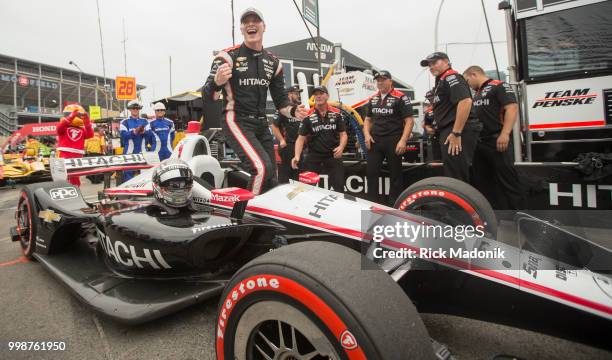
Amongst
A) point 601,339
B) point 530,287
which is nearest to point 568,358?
point 601,339

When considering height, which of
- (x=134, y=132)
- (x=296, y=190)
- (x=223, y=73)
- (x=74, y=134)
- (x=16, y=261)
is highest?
(x=134, y=132)

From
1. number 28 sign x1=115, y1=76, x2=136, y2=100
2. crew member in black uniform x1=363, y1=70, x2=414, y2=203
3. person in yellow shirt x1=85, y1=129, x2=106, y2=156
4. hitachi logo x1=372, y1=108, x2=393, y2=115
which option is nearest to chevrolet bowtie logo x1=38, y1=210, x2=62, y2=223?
crew member in black uniform x1=363, y1=70, x2=414, y2=203

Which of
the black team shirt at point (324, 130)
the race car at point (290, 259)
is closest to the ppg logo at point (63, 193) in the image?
the race car at point (290, 259)

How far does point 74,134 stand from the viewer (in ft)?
Result: 20.3

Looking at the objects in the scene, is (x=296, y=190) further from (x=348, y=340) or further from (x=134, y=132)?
(x=134, y=132)

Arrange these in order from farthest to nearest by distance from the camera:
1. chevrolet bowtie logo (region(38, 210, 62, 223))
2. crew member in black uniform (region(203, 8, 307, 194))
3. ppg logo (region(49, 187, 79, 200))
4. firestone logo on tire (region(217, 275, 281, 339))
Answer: ppg logo (region(49, 187, 79, 200)) < chevrolet bowtie logo (region(38, 210, 62, 223)) < crew member in black uniform (region(203, 8, 307, 194)) < firestone logo on tire (region(217, 275, 281, 339))

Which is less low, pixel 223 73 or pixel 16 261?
pixel 223 73

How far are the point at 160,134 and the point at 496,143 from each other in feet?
21.9

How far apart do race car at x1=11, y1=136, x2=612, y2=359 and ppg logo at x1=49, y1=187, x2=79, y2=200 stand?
1 cm

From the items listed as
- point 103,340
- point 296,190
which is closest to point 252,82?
point 296,190

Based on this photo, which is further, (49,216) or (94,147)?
(94,147)

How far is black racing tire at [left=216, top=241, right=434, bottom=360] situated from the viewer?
3.19ft

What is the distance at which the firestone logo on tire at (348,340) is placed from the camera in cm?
97

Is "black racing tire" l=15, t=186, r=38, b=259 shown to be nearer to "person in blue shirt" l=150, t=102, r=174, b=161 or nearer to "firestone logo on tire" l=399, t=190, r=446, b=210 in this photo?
"firestone logo on tire" l=399, t=190, r=446, b=210
